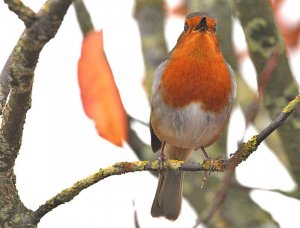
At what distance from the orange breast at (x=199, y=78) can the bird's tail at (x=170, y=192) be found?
0.79 metres

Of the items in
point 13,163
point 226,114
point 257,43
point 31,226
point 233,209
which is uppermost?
point 257,43

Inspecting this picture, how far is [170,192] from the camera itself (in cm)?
535

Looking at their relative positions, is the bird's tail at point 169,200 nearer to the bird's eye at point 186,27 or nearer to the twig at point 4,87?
the bird's eye at point 186,27

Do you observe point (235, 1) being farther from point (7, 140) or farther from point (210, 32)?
point (7, 140)

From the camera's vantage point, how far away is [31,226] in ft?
9.48

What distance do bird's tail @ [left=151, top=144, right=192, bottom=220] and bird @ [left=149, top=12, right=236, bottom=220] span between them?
487 millimetres

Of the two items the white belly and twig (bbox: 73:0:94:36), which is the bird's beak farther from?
twig (bbox: 73:0:94:36)

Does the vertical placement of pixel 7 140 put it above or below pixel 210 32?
below

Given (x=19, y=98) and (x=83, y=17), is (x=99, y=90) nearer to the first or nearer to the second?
(x=83, y=17)

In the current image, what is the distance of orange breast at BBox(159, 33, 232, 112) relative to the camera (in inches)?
180

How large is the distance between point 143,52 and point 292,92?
1570mm

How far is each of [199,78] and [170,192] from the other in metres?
1.17

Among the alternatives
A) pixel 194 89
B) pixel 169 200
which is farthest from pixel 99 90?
pixel 169 200

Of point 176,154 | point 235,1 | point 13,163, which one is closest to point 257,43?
point 235,1
